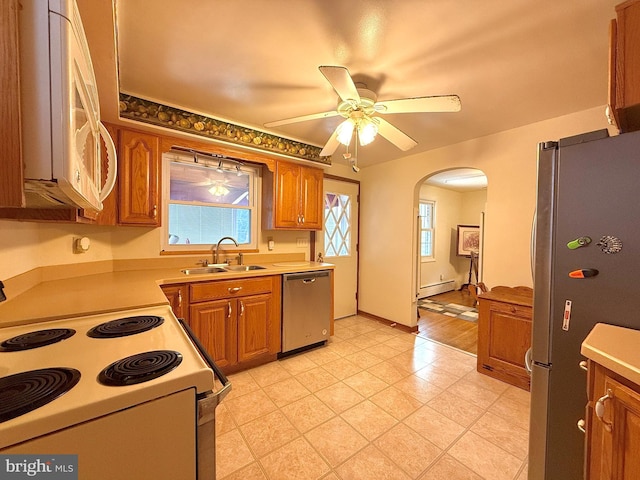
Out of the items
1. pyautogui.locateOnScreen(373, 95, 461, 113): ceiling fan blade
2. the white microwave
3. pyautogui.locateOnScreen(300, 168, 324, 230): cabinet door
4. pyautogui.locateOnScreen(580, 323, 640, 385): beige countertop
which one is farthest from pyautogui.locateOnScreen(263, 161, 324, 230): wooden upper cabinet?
pyautogui.locateOnScreen(580, 323, 640, 385): beige countertop

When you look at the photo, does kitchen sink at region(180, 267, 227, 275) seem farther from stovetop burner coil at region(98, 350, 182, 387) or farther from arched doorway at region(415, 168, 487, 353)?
arched doorway at region(415, 168, 487, 353)

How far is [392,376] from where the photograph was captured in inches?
91.2

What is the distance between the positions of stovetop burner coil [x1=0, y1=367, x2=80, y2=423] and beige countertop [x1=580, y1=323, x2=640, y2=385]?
149 cm

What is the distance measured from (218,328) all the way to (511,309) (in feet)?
8.43

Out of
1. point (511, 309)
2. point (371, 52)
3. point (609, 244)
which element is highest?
point (371, 52)

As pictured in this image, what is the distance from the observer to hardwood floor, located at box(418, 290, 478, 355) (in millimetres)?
3063

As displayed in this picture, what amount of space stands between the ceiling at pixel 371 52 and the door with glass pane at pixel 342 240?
5.68 ft

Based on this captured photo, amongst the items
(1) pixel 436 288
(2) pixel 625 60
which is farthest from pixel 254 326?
(1) pixel 436 288

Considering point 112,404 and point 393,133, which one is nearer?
point 112,404

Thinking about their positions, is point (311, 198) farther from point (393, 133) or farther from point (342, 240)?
point (393, 133)

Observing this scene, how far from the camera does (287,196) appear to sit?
297 cm

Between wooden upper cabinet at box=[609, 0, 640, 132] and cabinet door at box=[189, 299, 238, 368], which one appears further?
cabinet door at box=[189, 299, 238, 368]

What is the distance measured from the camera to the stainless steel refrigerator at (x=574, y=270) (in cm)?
98

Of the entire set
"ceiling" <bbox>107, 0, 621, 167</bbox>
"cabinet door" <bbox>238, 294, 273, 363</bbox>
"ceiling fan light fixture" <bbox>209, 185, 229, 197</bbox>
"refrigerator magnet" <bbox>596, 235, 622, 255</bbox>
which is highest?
"ceiling" <bbox>107, 0, 621, 167</bbox>
